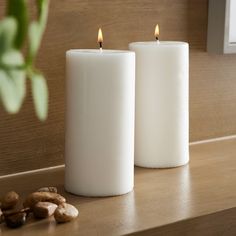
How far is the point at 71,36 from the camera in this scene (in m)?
0.60

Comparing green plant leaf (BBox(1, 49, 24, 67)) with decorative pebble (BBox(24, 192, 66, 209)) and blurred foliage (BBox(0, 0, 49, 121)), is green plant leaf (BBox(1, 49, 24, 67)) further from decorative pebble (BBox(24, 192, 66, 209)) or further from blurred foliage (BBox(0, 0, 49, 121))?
decorative pebble (BBox(24, 192, 66, 209))

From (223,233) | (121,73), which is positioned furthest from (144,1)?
(223,233)

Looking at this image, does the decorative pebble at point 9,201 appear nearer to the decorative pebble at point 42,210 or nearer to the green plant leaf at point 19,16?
the decorative pebble at point 42,210

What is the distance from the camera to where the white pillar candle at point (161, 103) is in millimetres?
585

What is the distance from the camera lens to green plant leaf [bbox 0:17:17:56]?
0.32 ft

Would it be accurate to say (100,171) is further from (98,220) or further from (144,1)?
(144,1)

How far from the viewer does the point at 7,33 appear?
0.10 metres

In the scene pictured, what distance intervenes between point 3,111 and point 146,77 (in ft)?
0.54

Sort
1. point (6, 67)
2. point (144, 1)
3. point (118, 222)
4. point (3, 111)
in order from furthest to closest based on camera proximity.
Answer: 1. point (144, 1)
2. point (3, 111)
3. point (118, 222)
4. point (6, 67)

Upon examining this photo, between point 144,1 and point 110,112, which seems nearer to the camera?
point 110,112

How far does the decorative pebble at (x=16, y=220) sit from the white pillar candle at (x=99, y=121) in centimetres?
10

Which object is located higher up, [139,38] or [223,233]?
[139,38]

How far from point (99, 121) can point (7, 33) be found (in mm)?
381

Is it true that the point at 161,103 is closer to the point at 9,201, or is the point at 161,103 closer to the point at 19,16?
the point at 9,201
